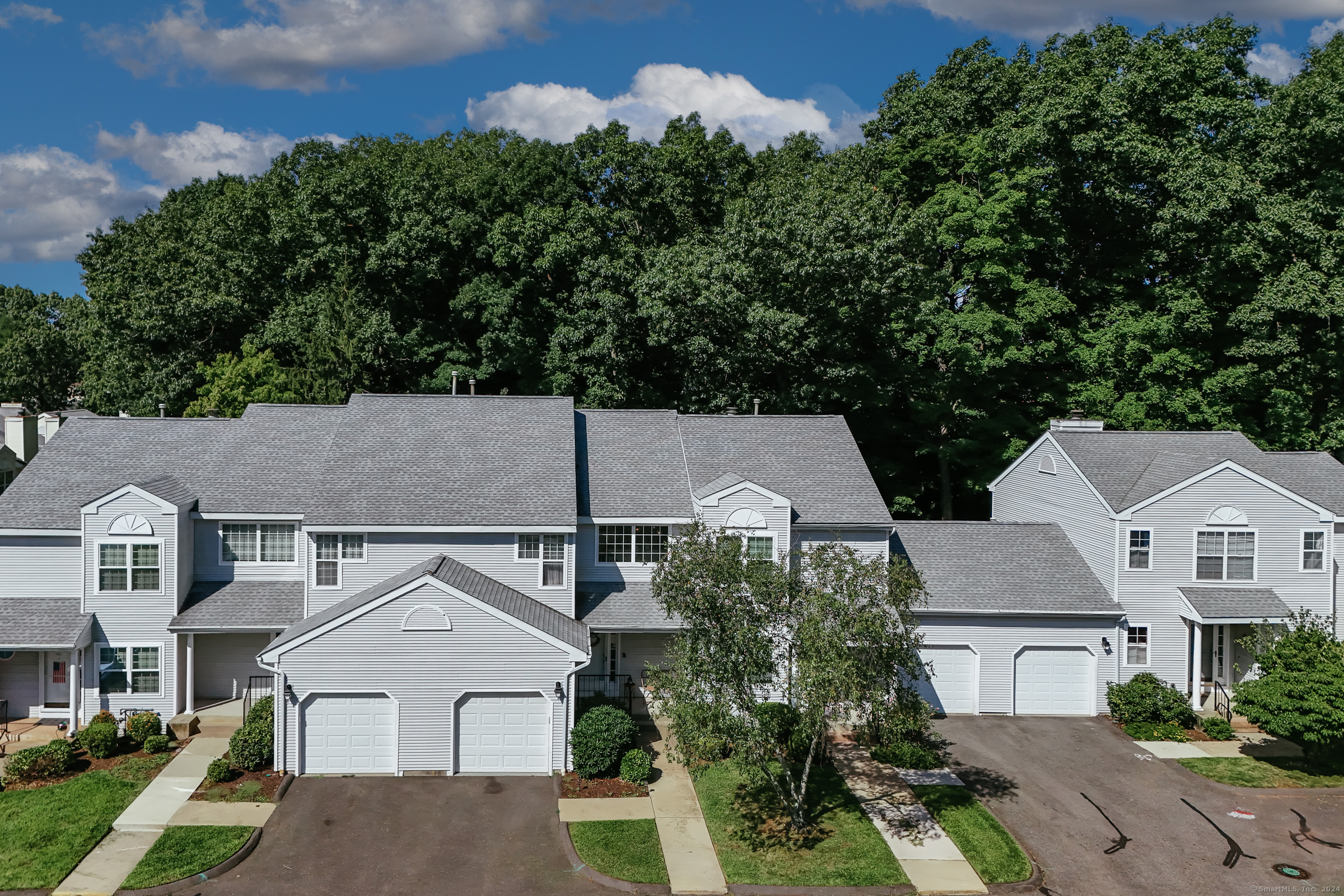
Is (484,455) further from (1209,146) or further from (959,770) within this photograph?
(1209,146)

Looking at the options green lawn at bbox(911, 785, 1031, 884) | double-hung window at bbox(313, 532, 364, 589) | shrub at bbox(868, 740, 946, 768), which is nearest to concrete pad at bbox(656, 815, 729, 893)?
green lawn at bbox(911, 785, 1031, 884)

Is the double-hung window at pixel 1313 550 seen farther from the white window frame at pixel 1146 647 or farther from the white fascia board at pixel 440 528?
the white fascia board at pixel 440 528

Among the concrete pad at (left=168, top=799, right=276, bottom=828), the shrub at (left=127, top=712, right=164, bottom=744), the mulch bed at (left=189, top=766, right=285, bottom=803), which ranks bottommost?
the concrete pad at (left=168, top=799, right=276, bottom=828)

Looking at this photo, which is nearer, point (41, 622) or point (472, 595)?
point (472, 595)

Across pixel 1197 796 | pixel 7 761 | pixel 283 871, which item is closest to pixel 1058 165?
pixel 1197 796

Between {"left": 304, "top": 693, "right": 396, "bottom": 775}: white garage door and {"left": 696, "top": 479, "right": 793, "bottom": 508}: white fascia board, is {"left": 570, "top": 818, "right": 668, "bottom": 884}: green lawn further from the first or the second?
{"left": 696, "top": 479, "right": 793, "bottom": 508}: white fascia board

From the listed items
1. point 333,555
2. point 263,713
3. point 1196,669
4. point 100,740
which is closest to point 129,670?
point 100,740

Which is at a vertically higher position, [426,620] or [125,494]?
[125,494]

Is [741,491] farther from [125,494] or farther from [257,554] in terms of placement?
[125,494]
